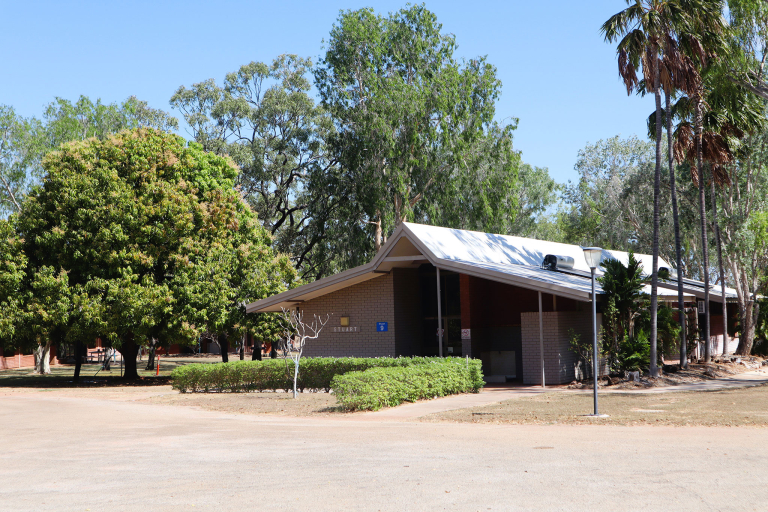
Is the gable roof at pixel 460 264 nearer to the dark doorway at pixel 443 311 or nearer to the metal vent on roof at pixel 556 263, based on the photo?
the metal vent on roof at pixel 556 263

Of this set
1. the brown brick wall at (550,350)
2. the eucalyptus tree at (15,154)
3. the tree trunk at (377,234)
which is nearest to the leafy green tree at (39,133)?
the eucalyptus tree at (15,154)

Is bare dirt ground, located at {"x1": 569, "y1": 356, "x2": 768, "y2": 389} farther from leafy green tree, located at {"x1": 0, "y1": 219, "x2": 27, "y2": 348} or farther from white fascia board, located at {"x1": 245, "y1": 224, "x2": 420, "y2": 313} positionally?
leafy green tree, located at {"x1": 0, "y1": 219, "x2": 27, "y2": 348}

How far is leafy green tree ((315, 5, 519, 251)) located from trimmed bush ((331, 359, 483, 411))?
19141 millimetres

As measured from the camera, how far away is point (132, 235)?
26875mm

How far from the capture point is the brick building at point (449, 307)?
2145cm

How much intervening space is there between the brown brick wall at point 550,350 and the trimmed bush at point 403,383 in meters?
2.35

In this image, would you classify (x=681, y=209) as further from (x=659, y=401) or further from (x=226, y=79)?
(x=226, y=79)

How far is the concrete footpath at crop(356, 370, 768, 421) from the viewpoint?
15008 mm

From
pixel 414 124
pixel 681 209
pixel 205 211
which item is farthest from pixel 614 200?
pixel 205 211

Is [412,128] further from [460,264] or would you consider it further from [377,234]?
[460,264]

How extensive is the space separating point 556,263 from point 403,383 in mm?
11057

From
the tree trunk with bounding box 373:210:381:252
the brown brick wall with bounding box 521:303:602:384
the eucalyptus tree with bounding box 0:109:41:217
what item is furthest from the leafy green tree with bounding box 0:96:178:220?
the brown brick wall with bounding box 521:303:602:384

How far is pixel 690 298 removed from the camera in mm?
28922

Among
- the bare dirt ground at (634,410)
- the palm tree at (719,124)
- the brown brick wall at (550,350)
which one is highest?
the palm tree at (719,124)
